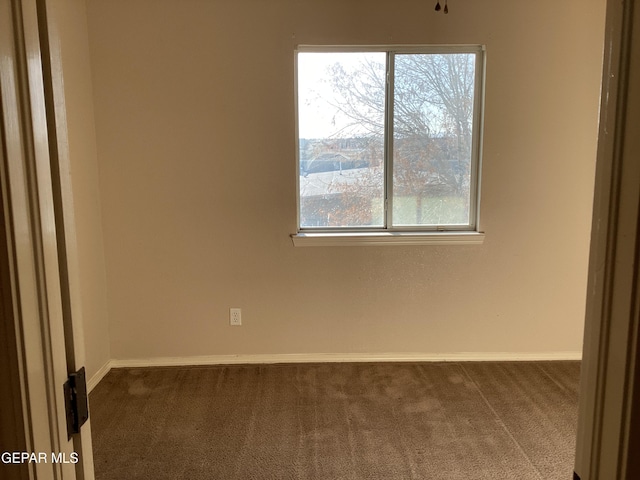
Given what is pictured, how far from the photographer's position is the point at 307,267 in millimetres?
3064

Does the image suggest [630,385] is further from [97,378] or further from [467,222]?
[97,378]

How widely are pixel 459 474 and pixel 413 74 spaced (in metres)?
2.33

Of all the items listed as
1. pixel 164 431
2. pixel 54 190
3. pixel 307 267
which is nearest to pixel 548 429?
pixel 307 267

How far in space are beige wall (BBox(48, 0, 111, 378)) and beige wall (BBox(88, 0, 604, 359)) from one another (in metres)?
0.07

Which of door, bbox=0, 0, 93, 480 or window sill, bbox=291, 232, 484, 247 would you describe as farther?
window sill, bbox=291, 232, 484, 247

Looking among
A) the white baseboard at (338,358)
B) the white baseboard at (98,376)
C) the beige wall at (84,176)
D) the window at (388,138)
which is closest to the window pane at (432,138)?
the window at (388,138)

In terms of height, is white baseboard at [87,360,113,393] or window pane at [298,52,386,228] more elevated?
window pane at [298,52,386,228]

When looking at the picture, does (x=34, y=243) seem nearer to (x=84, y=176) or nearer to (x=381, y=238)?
(x=84, y=176)

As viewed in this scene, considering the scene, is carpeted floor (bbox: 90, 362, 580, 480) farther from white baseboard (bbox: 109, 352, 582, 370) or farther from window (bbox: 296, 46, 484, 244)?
window (bbox: 296, 46, 484, 244)

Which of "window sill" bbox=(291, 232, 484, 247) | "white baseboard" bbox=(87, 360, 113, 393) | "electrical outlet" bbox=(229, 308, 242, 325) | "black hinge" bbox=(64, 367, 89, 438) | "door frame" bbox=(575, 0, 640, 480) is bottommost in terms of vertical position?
"white baseboard" bbox=(87, 360, 113, 393)

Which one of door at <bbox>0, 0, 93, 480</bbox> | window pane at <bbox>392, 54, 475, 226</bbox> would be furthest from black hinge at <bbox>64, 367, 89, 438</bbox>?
window pane at <bbox>392, 54, 475, 226</bbox>

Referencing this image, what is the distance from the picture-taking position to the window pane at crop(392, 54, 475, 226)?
117 inches

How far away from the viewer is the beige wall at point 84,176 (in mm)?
2594

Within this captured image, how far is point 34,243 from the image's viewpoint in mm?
654
